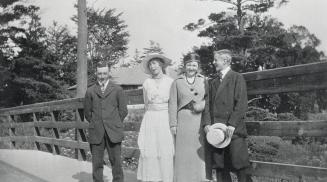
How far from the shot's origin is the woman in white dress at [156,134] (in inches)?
216

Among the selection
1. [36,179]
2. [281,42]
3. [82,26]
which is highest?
[281,42]

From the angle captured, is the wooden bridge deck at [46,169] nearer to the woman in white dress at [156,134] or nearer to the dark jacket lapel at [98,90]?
the woman in white dress at [156,134]

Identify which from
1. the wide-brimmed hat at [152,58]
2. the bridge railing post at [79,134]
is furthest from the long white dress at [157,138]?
the bridge railing post at [79,134]

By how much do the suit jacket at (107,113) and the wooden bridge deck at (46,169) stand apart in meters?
1.01

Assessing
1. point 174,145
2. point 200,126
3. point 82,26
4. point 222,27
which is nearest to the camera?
point 200,126

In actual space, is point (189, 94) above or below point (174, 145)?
above

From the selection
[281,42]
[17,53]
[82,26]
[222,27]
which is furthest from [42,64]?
[82,26]

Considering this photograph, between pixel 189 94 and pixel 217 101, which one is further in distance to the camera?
pixel 189 94

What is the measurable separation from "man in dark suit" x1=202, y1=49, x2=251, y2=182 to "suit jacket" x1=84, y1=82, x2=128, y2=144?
1563 millimetres

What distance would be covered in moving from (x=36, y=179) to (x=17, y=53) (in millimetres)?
30446

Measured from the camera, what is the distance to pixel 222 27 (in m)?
32.5

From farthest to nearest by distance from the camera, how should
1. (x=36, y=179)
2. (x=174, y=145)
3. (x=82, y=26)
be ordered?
(x=82, y=26)
(x=36, y=179)
(x=174, y=145)

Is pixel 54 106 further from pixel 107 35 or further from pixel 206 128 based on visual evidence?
pixel 107 35

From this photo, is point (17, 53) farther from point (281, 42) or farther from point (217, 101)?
point (217, 101)
